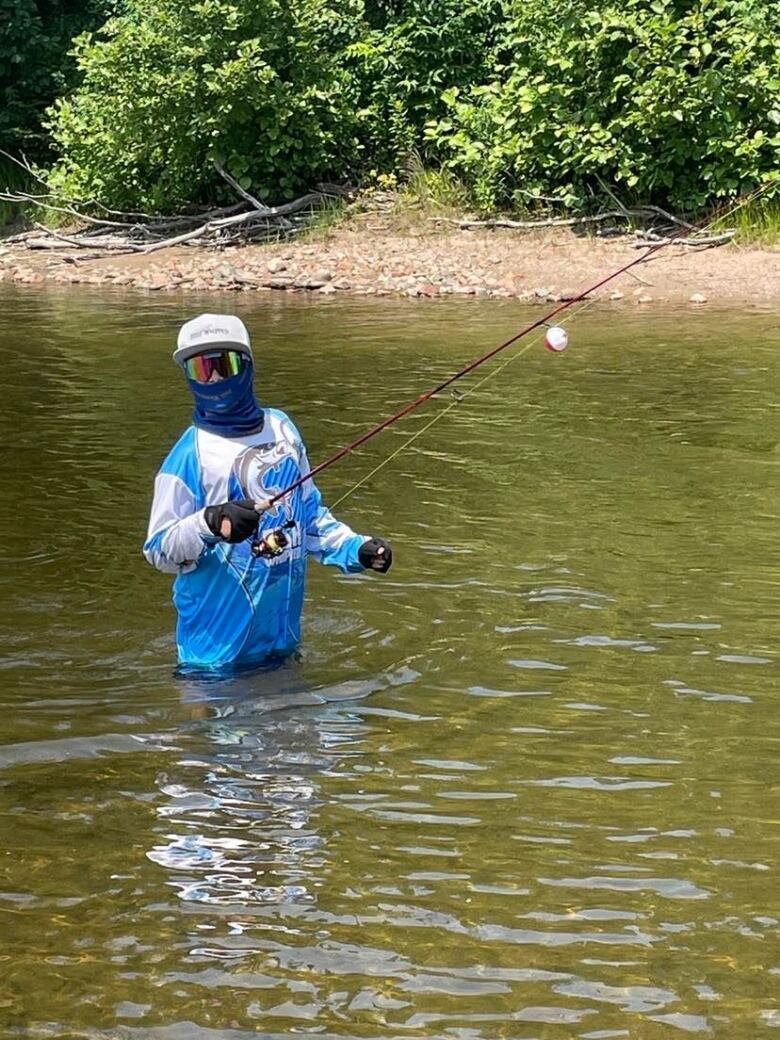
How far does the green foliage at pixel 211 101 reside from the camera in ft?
77.7

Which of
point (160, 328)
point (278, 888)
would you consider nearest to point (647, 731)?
point (278, 888)

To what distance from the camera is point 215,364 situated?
5.99 meters

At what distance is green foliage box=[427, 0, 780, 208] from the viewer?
20562 mm

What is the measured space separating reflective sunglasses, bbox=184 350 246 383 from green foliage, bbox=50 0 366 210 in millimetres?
18010

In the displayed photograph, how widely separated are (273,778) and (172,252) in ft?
63.8

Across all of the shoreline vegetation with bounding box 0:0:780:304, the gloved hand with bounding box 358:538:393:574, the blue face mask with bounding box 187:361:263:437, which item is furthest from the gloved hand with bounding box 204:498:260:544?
the shoreline vegetation with bounding box 0:0:780:304

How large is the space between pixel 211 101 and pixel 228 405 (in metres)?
19.2

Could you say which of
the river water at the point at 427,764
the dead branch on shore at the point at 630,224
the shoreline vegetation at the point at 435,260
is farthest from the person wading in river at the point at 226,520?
the dead branch on shore at the point at 630,224

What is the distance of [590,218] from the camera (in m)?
22.1

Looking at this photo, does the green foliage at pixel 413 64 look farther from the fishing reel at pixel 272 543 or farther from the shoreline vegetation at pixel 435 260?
the fishing reel at pixel 272 543

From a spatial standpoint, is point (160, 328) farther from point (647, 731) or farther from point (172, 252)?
point (647, 731)

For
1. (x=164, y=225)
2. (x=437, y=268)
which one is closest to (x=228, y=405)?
(x=437, y=268)

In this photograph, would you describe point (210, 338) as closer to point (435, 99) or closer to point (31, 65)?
point (435, 99)

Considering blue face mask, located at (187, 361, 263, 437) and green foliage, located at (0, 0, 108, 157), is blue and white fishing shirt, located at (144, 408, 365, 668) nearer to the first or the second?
blue face mask, located at (187, 361, 263, 437)
